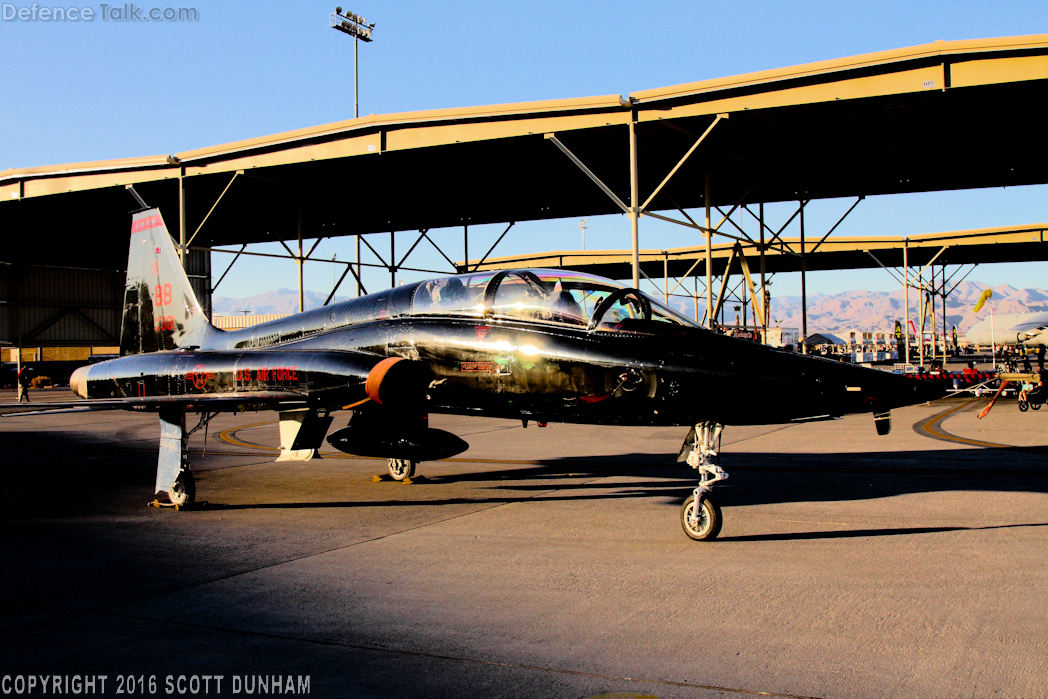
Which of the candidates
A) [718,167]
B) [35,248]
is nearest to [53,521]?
[718,167]

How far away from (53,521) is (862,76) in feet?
62.6

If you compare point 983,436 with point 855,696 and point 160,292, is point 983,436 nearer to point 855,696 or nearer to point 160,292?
point 855,696

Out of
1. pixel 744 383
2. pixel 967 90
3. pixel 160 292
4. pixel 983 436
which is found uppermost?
pixel 967 90

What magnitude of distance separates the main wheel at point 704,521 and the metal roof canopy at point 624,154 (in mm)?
14604

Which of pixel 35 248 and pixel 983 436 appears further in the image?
pixel 35 248

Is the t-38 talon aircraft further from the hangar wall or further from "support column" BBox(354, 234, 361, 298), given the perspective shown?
the hangar wall

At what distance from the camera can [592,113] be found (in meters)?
20.9

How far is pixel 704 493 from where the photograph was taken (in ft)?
25.3

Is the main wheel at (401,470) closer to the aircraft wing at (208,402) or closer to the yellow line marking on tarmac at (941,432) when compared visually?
the aircraft wing at (208,402)

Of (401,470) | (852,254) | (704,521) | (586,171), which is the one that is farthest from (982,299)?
(704,521)

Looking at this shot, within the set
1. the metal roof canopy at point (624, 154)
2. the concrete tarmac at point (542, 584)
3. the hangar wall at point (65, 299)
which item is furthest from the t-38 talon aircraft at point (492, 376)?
the hangar wall at point (65, 299)

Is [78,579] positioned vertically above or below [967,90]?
below

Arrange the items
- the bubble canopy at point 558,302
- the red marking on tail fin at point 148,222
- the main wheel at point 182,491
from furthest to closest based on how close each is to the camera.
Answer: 1. the red marking on tail fin at point 148,222
2. the main wheel at point 182,491
3. the bubble canopy at point 558,302

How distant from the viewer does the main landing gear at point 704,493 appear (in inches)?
299
